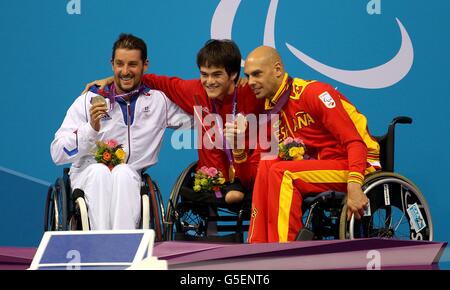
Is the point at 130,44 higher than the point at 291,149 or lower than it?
higher

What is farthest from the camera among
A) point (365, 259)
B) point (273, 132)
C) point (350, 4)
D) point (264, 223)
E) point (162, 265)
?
point (350, 4)

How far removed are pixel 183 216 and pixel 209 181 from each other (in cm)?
34

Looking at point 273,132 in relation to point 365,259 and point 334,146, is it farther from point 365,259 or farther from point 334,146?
point 365,259

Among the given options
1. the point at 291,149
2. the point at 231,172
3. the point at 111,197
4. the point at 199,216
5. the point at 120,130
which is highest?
the point at 120,130

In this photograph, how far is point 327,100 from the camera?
15.9 ft

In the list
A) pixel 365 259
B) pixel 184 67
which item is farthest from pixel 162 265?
pixel 184 67

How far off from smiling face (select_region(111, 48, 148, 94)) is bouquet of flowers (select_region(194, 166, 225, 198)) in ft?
1.99

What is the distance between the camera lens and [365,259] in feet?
13.6

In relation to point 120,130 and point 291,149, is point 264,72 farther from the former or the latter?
point 120,130

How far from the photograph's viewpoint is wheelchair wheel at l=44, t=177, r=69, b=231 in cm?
475

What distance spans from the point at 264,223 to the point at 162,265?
145 cm

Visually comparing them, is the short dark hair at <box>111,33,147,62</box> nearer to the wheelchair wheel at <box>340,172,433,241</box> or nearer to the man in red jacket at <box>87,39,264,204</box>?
the man in red jacket at <box>87,39,264,204</box>

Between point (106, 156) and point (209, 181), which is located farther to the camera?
point (209, 181)

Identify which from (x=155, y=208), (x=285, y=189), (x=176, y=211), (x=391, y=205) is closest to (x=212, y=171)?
(x=176, y=211)
